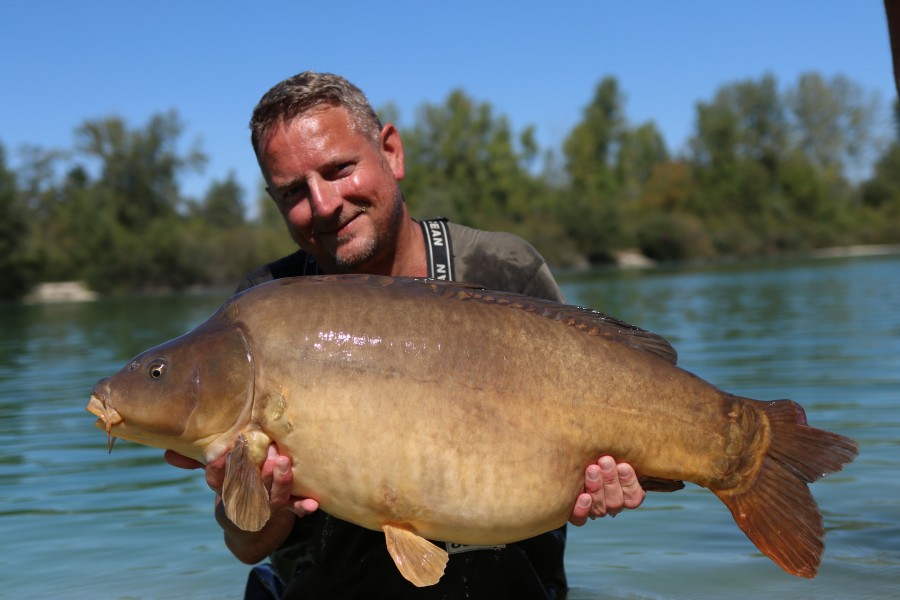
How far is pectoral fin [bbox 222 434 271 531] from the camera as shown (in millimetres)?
2756

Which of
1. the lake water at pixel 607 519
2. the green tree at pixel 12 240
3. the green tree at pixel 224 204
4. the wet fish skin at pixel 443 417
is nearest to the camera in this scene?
the wet fish skin at pixel 443 417

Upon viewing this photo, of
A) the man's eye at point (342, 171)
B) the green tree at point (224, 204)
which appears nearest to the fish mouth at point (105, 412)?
the man's eye at point (342, 171)

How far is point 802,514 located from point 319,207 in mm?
1792

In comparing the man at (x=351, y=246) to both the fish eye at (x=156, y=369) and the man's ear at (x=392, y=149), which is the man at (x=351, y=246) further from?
the fish eye at (x=156, y=369)

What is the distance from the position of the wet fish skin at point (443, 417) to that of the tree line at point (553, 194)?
49013mm

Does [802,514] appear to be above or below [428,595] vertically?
above

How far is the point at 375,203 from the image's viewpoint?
354cm

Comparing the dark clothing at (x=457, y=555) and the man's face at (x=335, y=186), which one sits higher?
the man's face at (x=335, y=186)

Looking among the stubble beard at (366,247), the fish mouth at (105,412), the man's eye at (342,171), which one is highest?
the man's eye at (342,171)

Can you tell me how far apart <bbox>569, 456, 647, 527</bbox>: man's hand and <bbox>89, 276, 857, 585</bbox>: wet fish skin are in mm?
37

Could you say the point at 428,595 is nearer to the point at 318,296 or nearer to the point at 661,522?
the point at 318,296

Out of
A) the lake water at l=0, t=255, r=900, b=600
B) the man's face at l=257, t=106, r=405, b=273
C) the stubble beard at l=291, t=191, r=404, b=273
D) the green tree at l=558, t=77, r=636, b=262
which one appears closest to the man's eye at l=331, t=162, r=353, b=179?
the man's face at l=257, t=106, r=405, b=273

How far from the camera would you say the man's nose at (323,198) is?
3465mm

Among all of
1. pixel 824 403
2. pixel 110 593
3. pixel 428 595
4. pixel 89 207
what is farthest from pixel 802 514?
pixel 89 207
